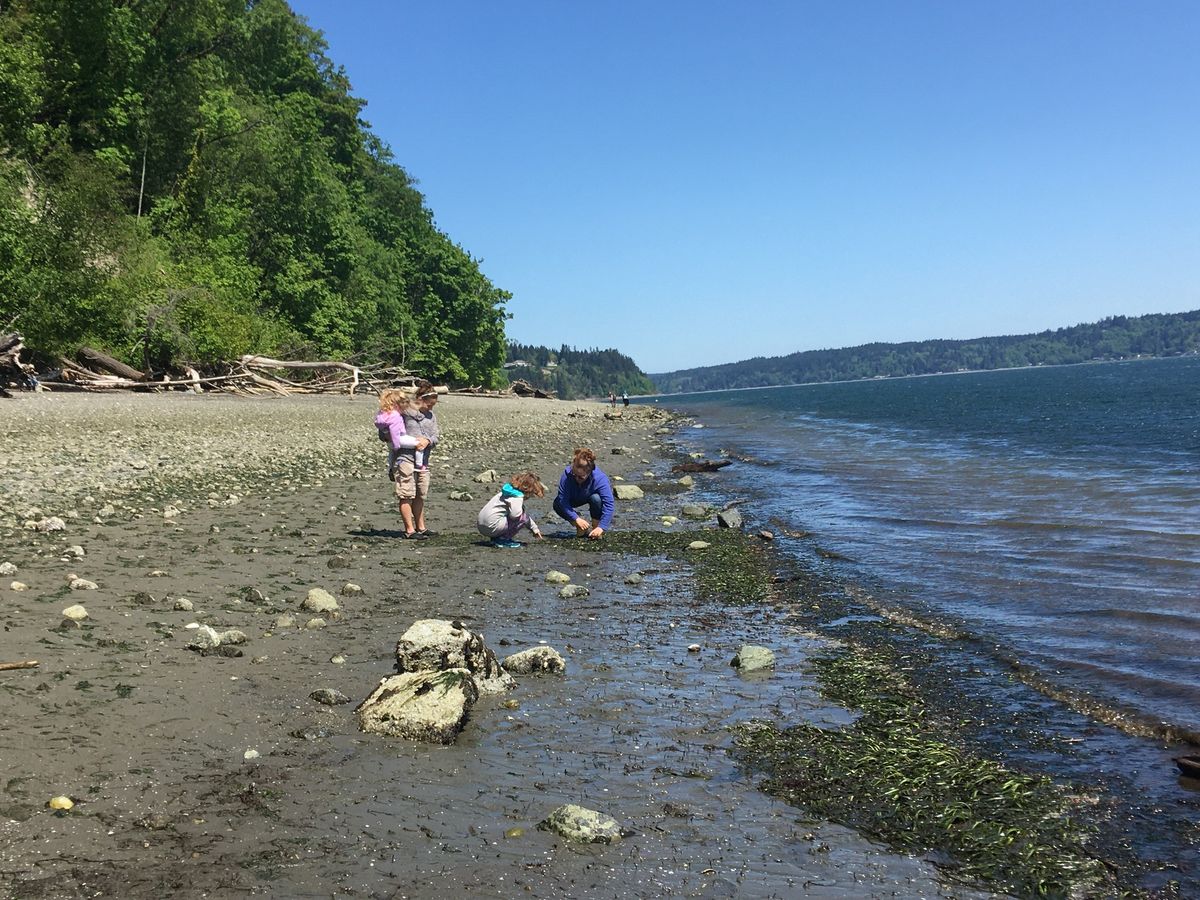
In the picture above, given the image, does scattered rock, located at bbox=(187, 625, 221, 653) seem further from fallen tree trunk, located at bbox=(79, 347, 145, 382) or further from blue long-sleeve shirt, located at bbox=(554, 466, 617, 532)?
fallen tree trunk, located at bbox=(79, 347, 145, 382)

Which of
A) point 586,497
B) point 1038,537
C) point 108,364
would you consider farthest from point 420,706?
point 108,364

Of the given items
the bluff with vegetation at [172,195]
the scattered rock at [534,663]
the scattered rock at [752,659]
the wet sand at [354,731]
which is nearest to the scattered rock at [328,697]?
the wet sand at [354,731]

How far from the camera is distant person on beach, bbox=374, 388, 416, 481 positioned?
12.7 meters

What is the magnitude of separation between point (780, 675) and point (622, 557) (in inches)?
211

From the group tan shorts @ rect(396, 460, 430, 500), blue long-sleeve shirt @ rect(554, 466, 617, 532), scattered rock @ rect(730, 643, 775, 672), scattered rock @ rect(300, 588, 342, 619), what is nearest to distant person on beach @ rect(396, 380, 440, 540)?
tan shorts @ rect(396, 460, 430, 500)

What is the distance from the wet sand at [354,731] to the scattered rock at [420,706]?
164 millimetres

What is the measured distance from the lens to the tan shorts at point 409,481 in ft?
41.8

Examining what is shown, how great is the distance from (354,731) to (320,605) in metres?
3.05

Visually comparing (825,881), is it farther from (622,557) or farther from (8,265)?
(8,265)

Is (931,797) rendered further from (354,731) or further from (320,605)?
(320,605)

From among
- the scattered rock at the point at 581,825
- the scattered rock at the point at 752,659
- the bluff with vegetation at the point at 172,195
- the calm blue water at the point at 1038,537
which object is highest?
the bluff with vegetation at the point at 172,195

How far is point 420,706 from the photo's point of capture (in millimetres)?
5625

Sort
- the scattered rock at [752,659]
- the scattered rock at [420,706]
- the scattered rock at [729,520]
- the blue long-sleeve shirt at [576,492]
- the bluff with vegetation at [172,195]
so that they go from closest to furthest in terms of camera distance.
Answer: the scattered rock at [420,706]
the scattered rock at [752,659]
the blue long-sleeve shirt at [576,492]
the scattered rock at [729,520]
the bluff with vegetation at [172,195]

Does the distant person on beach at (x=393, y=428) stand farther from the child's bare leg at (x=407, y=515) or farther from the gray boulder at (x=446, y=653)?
the gray boulder at (x=446, y=653)
